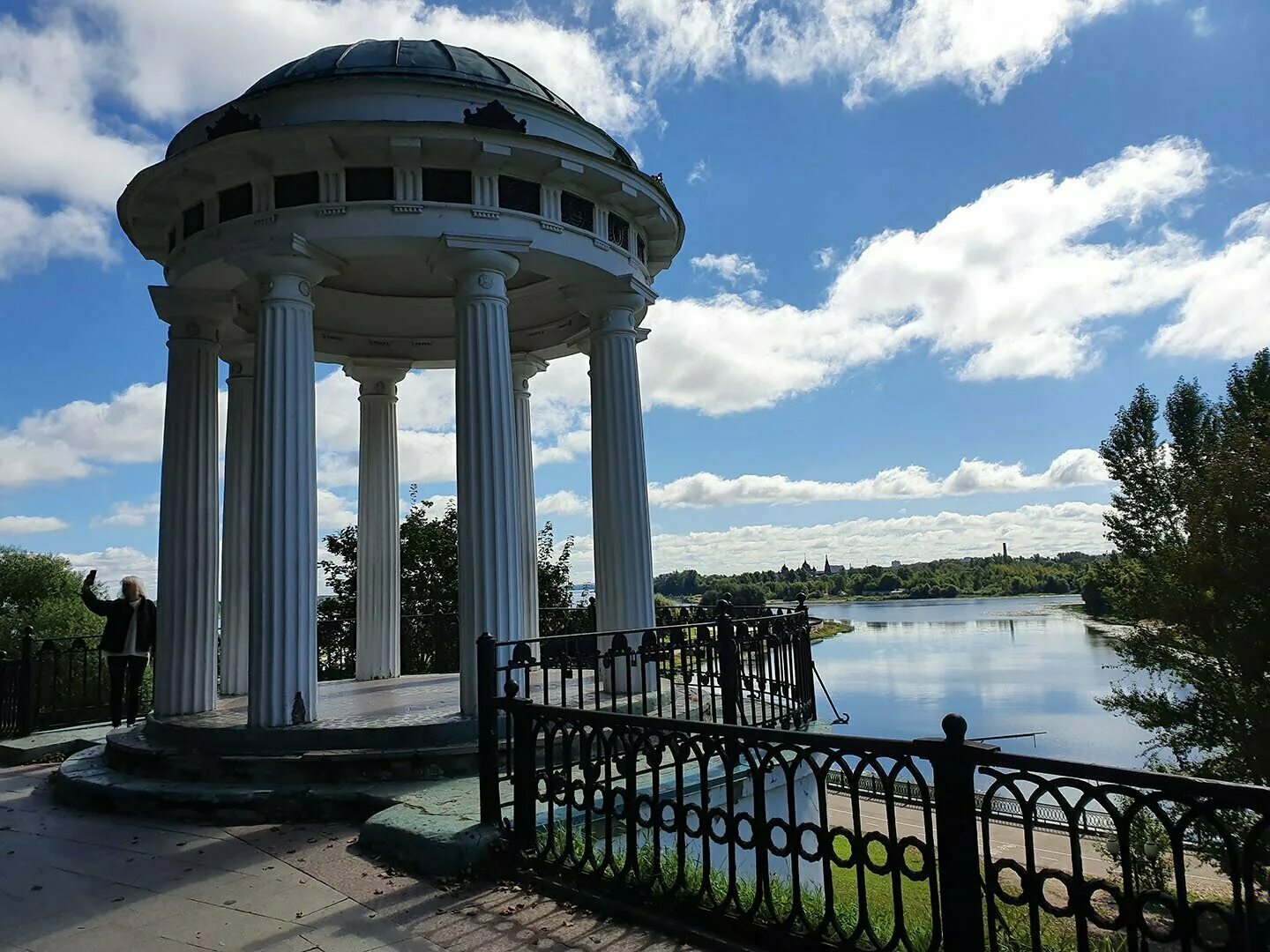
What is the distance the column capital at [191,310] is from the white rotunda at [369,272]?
0.02 metres

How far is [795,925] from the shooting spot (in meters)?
3.65

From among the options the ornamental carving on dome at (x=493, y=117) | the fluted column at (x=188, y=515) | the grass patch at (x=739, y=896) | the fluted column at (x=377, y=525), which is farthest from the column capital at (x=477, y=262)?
the grass patch at (x=739, y=896)

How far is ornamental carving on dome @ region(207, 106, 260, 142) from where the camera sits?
27.1 feet

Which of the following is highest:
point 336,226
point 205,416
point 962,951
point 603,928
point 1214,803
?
point 336,226

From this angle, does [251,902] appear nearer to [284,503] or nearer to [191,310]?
[284,503]

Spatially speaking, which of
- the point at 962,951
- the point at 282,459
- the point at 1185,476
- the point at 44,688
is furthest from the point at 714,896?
the point at 1185,476

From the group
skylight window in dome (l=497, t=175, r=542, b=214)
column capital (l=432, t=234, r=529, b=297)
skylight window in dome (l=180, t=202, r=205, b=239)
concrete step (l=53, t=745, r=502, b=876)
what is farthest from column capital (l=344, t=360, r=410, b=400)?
concrete step (l=53, t=745, r=502, b=876)

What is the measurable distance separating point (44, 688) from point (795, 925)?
12.8m

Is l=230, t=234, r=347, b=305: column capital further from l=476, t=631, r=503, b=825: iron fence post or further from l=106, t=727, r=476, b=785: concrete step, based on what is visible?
l=476, t=631, r=503, b=825: iron fence post

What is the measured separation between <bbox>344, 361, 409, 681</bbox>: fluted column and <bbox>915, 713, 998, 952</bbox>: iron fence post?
10423 mm

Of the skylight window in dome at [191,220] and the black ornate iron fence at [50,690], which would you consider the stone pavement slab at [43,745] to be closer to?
the black ornate iron fence at [50,690]

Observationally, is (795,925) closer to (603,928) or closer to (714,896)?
(714,896)

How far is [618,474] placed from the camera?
949 cm

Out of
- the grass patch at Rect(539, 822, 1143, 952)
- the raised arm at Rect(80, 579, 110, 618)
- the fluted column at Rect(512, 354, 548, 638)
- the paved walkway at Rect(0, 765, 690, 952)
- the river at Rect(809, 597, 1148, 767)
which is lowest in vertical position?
the river at Rect(809, 597, 1148, 767)
